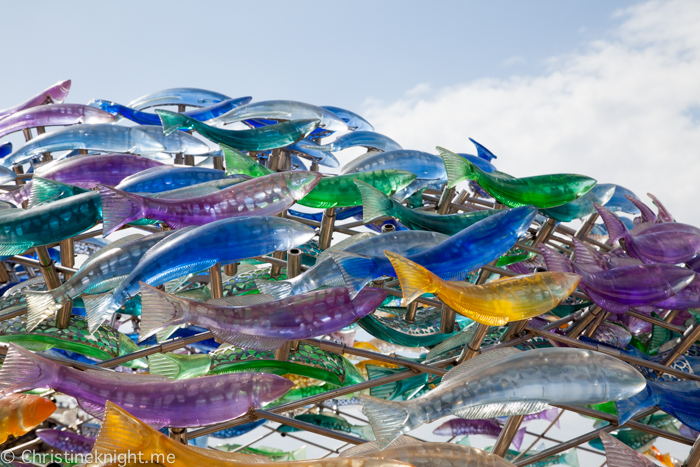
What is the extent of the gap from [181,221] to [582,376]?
1411 millimetres

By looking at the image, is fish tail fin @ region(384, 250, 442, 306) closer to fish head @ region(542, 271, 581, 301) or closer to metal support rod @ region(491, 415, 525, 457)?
fish head @ region(542, 271, 581, 301)

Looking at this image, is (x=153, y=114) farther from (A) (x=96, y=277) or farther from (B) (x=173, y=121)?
Answer: (A) (x=96, y=277)

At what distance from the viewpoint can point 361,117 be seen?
5.29m

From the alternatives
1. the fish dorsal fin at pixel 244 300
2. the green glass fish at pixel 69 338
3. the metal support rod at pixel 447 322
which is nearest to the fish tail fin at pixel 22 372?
the fish dorsal fin at pixel 244 300

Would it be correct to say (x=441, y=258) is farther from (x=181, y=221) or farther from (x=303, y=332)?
(x=181, y=221)

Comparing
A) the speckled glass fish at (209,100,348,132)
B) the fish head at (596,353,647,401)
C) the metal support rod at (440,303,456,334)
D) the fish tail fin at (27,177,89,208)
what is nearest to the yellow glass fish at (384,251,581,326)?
the fish head at (596,353,647,401)

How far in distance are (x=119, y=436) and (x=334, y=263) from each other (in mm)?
1153

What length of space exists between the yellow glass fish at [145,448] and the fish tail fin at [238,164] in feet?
5.42

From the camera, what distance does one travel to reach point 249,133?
3342 millimetres

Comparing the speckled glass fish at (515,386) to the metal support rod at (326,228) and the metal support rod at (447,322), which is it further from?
the metal support rod at (326,228)

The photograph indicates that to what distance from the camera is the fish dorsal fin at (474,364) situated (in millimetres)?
1873

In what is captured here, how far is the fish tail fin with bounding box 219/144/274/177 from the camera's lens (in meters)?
2.93

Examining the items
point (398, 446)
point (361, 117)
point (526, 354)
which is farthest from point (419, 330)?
point (361, 117)

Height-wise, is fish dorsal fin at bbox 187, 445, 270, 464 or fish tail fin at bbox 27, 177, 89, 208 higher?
fish tail fin at bbox 27, 177, 89, 208
